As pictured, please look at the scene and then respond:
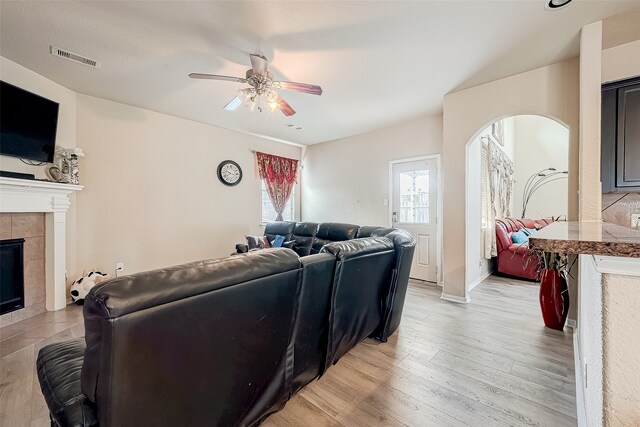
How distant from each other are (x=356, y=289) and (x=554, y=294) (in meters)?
2.03

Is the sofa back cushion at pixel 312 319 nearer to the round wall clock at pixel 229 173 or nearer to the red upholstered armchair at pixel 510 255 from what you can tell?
the round wall clock at pixel 229 173

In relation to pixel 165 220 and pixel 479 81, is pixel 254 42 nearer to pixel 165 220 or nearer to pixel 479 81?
pixel 479 81

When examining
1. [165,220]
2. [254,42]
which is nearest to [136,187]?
[165,220]

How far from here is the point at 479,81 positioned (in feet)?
9.85

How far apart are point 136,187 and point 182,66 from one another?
194 centimetres

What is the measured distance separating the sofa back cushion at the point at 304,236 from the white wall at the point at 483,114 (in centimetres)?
183

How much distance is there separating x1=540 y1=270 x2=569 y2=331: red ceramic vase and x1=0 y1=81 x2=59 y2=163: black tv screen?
206 inches

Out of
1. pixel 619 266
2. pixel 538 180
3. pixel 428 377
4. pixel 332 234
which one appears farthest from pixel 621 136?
pixel 538 180

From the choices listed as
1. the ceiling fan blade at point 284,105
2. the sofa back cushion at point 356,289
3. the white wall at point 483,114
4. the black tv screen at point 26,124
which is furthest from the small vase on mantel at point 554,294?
the black tv screen at point 26,124

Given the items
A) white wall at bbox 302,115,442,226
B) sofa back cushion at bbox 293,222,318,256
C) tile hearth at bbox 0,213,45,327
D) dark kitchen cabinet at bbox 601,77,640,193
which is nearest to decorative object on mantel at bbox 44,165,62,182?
tile hearth at bbox 0,213,45,327

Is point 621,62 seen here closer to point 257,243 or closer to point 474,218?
point 474,218

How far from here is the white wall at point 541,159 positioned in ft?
19.2

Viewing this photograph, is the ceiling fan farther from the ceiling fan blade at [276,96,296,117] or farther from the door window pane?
the door window pane

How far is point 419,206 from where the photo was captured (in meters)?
4.32
